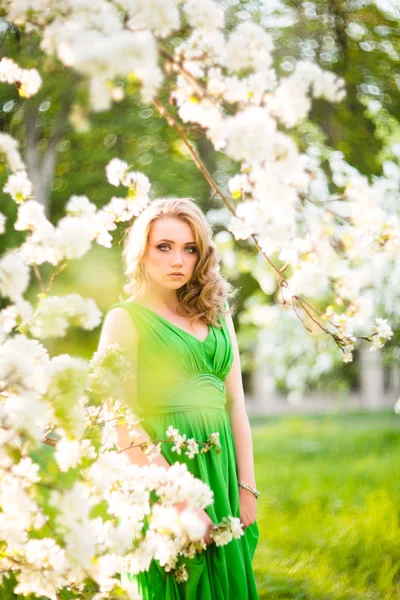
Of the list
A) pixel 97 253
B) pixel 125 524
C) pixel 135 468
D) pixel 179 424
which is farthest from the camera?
pixel 97 253

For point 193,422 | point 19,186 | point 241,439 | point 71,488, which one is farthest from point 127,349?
point 71,488

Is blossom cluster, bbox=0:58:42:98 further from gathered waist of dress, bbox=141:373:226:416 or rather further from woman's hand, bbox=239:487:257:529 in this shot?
woman's hand, bbox=239:487:257:529

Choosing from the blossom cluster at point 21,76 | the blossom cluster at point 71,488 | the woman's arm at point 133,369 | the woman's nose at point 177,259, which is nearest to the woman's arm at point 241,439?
the woman's arm at point 133,369

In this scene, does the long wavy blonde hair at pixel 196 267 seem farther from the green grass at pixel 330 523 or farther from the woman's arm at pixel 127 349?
the green grass at pixel 330 523

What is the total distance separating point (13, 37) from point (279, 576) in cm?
517

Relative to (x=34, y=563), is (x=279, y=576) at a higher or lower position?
lower

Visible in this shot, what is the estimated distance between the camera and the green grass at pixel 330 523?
3.47 meters

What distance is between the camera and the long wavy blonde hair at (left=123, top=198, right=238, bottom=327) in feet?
7.79

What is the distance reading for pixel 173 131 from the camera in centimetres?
662

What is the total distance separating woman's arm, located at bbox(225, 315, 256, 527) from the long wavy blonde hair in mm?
134

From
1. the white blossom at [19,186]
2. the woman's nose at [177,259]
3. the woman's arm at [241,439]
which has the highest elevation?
the white blossom at [19,186]

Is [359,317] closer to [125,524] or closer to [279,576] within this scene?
[125,524]

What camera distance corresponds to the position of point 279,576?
11.5 feet

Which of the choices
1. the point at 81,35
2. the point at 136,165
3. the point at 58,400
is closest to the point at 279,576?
the point at 58,400
